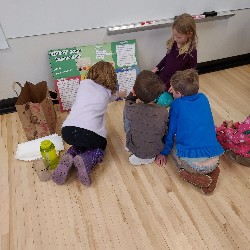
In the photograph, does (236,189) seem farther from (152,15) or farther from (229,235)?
(152,15)

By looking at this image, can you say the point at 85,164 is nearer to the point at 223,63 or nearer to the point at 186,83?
the point at 186,83

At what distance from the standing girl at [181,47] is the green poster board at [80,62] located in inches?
12.2

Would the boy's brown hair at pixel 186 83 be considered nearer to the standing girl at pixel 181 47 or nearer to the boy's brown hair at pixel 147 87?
the boy's brown hair at pixel 147 87

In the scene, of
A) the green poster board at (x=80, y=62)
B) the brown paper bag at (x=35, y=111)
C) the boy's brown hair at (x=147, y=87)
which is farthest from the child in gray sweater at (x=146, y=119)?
the green poster board at (x=80, y=62)

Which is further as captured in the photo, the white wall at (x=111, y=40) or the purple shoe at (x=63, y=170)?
the white wall at (x=111, y=40)

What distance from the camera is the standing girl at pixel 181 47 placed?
1.97 metres

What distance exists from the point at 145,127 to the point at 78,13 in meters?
1.07

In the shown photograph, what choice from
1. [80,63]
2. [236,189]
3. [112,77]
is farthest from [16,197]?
[236,189]

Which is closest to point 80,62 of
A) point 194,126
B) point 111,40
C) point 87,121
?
point 111,40

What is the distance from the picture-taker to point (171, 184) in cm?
175

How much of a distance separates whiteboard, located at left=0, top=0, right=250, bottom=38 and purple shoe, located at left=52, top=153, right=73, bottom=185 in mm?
1025

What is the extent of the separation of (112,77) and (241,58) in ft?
5.84

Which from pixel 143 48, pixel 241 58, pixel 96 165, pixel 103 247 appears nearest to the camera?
pixel 103 247

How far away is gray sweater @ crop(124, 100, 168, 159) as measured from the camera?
162 cm
